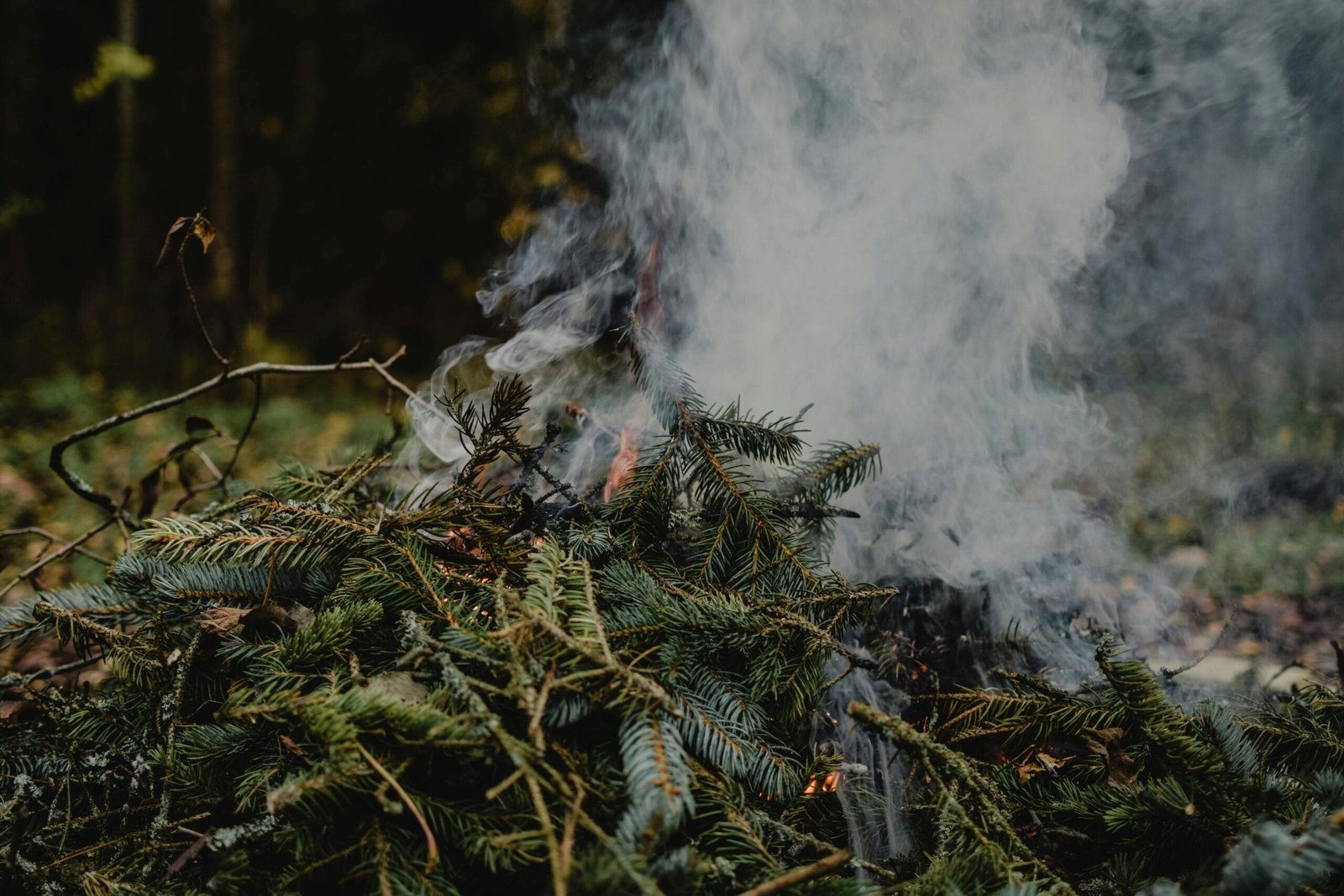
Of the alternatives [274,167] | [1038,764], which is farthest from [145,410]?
[274,167]

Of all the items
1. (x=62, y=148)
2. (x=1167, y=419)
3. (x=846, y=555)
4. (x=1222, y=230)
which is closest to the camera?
(x=846, y=555)

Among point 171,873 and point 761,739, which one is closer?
point 171,873

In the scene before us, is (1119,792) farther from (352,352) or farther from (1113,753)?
(352,352)

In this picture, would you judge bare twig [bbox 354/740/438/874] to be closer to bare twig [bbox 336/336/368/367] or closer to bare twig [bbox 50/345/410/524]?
bare twig [bbox 336/336/368/367]

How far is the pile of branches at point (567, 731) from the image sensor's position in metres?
0.84

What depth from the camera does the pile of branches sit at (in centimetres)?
84

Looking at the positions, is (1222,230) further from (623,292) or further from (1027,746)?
(1027,746)

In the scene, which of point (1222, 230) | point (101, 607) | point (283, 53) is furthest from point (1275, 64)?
A: point (283, 53)

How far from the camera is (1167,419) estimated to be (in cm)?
643

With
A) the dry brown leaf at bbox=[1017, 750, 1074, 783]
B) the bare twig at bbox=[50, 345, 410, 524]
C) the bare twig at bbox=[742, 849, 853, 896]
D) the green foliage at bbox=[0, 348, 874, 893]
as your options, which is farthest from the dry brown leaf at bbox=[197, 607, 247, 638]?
the dry brown leaf at bbox=[1017, 750, 1074, 783]

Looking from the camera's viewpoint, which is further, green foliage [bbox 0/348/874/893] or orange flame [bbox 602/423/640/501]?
orange flame [bbox 602/423/640/501]

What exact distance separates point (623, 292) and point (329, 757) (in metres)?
1.76

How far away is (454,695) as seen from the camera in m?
0.88

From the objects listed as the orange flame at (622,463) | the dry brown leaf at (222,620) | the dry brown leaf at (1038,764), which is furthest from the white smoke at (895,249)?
the dry brown leaf at (222,620)
